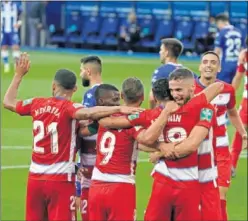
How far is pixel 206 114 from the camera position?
9945 millimetres

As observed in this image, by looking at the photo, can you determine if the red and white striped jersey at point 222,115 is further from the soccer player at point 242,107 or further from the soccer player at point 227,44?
the soccer player at point 227,44

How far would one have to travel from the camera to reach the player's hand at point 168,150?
9.83 metres

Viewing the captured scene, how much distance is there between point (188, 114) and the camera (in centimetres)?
994

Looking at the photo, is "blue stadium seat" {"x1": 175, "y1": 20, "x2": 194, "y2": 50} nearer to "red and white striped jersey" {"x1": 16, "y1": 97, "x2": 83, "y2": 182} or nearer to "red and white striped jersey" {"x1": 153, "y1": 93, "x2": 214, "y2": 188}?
"red and white striped jersey" {"x1": 16, "y1": 97, "x2": 83, "y2": 182}

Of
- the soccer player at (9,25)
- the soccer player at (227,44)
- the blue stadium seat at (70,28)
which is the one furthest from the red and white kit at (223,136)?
the blue stadium seat at (70,28)

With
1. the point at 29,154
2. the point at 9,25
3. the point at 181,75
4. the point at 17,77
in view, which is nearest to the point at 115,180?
the point at 181,75

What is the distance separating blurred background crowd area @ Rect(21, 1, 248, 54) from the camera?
39.3 meters

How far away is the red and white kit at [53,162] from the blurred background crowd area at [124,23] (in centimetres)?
2741

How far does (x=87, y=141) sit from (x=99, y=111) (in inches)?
55.7

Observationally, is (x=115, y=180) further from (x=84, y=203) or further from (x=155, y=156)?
(x=84, y=203)

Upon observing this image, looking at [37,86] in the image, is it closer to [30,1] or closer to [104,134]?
[30,1]

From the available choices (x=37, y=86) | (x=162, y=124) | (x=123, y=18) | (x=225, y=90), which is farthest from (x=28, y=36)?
(x=162, y=124)

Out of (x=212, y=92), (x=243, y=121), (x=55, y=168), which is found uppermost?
(x=212, y=92)

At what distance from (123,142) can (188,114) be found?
694mm
